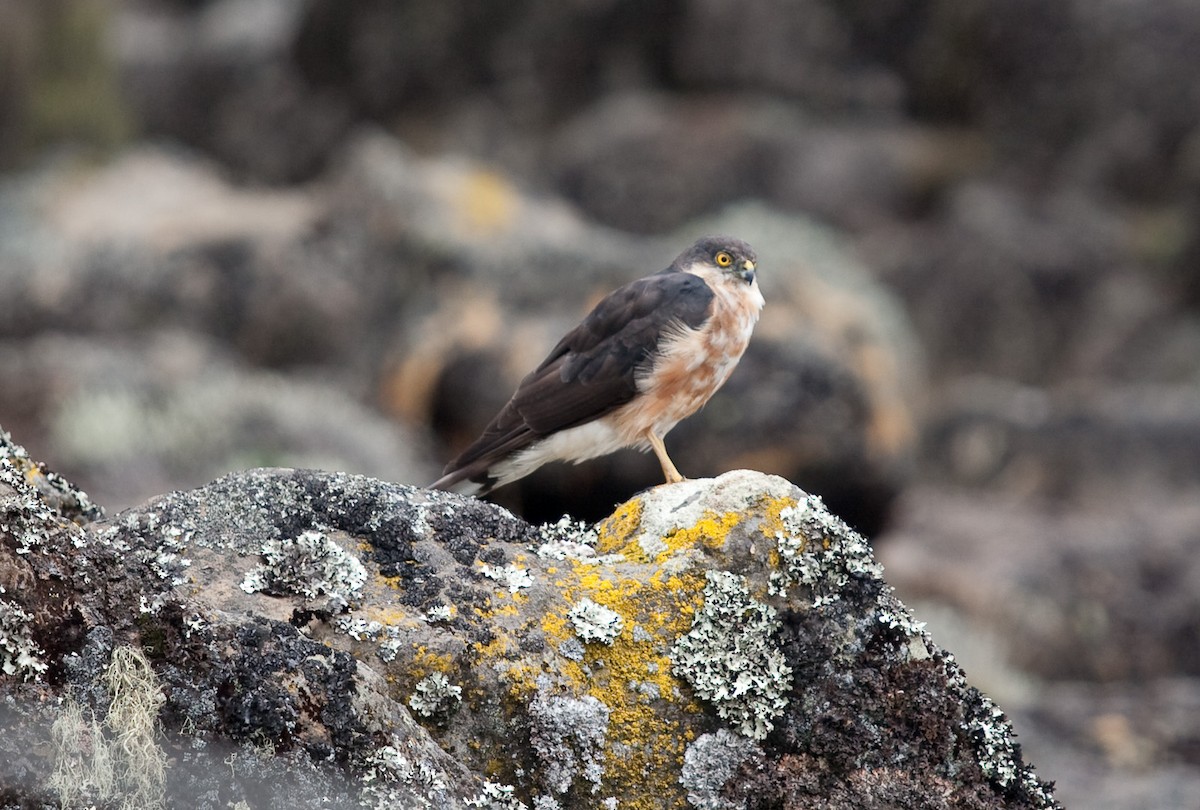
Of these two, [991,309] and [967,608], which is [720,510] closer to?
[967,608]

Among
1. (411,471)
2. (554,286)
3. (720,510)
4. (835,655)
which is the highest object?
(554,286)

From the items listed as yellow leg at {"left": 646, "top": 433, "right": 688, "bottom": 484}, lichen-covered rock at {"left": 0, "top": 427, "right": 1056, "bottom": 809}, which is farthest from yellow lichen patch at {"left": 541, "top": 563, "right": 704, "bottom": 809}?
yellow leg at {"left": 646, "top": 433, "right": 688, "bottom": 484}

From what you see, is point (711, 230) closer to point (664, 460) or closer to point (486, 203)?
point (486, 203)

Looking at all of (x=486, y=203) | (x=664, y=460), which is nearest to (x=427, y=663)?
(x=664, y=460)

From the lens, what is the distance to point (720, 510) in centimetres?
429

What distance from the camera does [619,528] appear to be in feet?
14.7

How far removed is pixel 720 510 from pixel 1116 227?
19.2 metres

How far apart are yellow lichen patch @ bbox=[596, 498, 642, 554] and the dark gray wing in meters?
2.21

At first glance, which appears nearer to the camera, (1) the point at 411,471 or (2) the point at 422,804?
(2) the point at 422,804

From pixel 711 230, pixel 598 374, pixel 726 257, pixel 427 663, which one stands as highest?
pixel 711 230

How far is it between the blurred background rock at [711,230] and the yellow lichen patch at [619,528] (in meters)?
4.61

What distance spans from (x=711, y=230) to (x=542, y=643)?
16407 mm

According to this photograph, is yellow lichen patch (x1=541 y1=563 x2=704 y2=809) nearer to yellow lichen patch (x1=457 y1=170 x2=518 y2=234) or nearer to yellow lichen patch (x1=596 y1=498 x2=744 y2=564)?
yellow lichen patch (x1=596 y1=498 x2=744 y2=564)

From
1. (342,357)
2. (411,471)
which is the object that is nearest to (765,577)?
(411,471)
